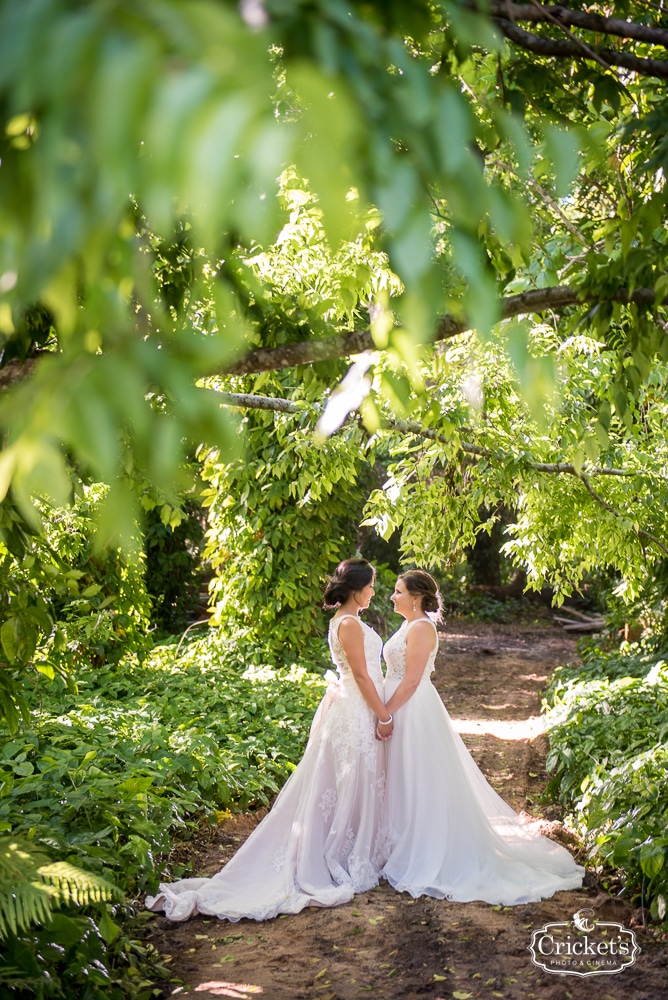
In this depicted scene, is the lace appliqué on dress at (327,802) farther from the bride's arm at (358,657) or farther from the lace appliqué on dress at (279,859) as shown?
the bride's arm at (358,657)

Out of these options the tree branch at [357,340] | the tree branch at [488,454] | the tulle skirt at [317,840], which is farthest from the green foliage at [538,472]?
the tree branch at [357,340]

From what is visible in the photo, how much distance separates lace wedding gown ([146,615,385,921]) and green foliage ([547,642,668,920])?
139cm

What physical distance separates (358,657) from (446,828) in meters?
1.16

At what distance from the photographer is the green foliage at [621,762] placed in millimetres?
4492

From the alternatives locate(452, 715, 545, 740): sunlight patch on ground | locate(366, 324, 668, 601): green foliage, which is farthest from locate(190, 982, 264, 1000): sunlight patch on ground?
locate(452, 715, 545, 740): sunlight patch on ground

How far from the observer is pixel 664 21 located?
3.27 m

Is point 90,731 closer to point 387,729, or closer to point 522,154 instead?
point 387,729

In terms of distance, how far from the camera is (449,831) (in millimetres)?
5277

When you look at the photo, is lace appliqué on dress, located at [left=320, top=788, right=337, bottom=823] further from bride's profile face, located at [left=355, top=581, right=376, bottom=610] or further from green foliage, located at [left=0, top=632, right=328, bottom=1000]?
bride's profile face, located at [left=355, top=581, right=376, bottom=610]

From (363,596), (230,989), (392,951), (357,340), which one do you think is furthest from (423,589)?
(357,340)

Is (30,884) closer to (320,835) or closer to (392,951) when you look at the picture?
(392,951)

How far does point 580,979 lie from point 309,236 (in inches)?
149

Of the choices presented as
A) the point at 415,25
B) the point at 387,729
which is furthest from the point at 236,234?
the point at 387,729

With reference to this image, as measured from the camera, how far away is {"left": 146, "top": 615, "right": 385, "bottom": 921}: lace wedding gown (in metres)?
4.56
